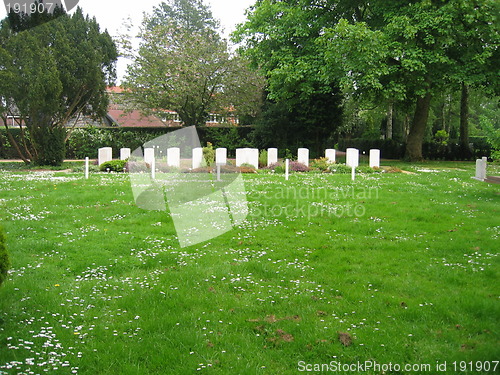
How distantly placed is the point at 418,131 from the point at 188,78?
1514 centimetres

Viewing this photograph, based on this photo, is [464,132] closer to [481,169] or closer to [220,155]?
[481,169]

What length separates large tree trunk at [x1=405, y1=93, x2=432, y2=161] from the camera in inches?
1059

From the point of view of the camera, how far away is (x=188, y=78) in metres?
31.4

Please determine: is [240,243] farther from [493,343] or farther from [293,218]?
[493,343]

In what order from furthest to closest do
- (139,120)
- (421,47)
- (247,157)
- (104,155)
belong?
(139,120) → (421,47) → (104,155) → (247,157)

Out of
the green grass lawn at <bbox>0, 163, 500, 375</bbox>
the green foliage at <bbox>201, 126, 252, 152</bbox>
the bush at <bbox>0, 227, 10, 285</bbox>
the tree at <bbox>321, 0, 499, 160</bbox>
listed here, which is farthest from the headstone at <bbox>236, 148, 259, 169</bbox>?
the bush at <bbox>0, 227, 10, 285</bbox>

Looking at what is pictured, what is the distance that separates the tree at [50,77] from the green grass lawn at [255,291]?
11.0 meters

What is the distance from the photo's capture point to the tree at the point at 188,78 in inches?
1241

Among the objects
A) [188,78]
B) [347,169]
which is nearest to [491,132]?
[347,169]

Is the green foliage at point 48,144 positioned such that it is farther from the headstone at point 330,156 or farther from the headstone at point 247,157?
the headstone at point 330,156

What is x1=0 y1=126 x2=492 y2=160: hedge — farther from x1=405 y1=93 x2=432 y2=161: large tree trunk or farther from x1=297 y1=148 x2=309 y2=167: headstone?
x1=297 y1=148 x2=309 y2=167: headstone

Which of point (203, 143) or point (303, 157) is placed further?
point (203, 143)

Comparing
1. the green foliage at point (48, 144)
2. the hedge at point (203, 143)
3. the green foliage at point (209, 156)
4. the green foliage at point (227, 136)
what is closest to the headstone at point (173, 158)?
the green foliage at point (209, 156)

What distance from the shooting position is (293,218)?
10367mm
